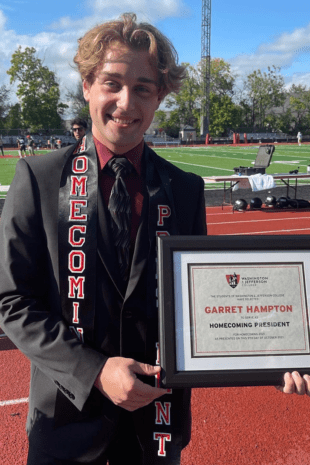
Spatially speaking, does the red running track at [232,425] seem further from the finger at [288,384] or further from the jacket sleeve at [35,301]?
the jacket sleeve at [35,301]

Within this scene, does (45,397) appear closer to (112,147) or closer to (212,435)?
(112,147)

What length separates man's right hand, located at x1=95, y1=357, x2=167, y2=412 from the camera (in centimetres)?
130

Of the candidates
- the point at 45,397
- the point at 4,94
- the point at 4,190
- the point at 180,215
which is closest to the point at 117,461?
the point at 45,397

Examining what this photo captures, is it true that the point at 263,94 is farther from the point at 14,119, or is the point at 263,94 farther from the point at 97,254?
the point at 97,254

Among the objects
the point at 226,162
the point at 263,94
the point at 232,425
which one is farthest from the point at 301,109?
the point at 232,425

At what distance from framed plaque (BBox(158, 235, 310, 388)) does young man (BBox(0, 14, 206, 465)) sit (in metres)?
0.13

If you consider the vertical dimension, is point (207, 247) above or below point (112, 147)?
below

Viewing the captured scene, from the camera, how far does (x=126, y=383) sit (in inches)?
51.0

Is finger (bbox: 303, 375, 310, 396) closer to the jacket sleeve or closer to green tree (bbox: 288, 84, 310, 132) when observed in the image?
the jacket sleeve

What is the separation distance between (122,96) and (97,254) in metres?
0.58

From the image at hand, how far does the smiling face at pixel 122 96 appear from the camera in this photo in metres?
1.51

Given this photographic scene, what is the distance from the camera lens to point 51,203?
1542mm

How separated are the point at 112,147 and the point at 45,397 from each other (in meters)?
1.00

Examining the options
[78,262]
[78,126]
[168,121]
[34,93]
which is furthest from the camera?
[168,121]
